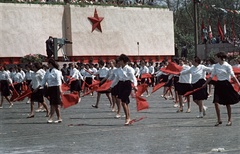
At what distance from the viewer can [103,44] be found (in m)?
54.9

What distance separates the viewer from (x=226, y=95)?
16.8 metres

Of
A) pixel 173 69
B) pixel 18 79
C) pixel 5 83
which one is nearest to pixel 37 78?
pixel 173 69

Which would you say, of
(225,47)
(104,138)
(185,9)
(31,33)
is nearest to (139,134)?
(104,138)

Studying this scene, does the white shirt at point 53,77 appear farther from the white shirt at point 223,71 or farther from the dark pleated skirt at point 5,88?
the dark pleated skirt at point 5,88

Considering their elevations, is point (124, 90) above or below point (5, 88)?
above

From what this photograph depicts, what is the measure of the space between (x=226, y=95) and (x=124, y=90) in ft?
8.87

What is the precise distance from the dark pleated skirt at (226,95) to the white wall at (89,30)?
34.1m

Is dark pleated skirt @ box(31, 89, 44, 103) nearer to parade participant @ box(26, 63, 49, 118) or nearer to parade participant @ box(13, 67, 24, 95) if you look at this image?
parade participant @ box(26, 63, 49, 118)

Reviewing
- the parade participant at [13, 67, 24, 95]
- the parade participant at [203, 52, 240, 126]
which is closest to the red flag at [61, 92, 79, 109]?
the parade participant at [203, 52, 240, 126]

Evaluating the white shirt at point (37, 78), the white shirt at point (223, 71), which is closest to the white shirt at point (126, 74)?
the white shirt at point (223, 71)

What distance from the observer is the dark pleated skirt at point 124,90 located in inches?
707

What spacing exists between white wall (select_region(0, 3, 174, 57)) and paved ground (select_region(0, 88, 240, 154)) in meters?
28.4

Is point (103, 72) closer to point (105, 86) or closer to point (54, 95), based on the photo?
point (105, 86)

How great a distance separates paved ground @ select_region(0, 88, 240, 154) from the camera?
Answer: 12.7 metres
